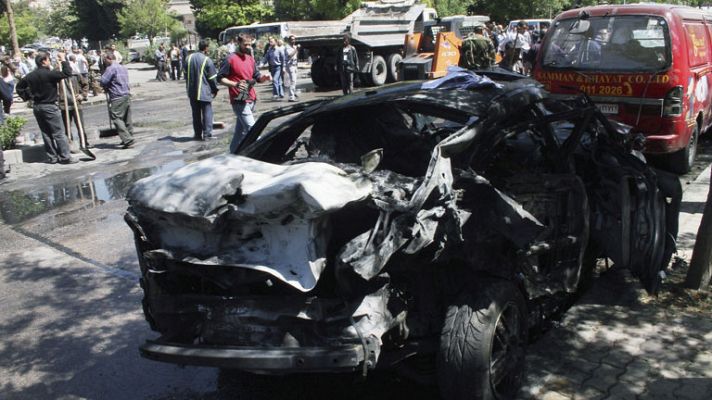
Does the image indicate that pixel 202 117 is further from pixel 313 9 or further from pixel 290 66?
pixel 313 9

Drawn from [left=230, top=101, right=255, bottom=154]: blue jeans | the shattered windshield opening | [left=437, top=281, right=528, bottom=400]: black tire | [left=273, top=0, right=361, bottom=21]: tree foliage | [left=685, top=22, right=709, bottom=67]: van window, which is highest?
[left=273, top=0, right=361, bottom=21]: tree foliage

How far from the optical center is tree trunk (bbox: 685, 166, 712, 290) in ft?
15.4

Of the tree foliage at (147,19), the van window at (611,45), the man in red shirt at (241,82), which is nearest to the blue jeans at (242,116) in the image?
the man in red shirt at (241,82)

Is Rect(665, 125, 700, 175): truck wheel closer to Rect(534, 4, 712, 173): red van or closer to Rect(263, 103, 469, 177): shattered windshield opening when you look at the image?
Rect(534, 4, 712, 173): red van

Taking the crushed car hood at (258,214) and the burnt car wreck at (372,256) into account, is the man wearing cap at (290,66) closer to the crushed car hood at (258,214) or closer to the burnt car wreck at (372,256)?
the burnt car wreck at (372,256)

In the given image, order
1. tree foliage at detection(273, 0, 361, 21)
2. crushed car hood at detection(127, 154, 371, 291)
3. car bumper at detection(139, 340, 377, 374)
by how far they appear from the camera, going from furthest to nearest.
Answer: tree foliage at detection(273, 0, 361, 21), crushed car hood at detection(127, 154, 371, 291), car bumper at detection(139, 340, 377, 374)

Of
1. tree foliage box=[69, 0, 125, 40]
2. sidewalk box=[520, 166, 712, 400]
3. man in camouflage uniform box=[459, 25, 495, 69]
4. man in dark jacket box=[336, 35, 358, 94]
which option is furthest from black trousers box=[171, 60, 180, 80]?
tree foliage box=[69, 0, 125, 40]

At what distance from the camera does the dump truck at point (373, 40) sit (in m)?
19.9

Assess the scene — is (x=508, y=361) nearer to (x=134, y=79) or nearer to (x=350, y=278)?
(x=350, y=278)

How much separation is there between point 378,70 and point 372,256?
18.3 meters

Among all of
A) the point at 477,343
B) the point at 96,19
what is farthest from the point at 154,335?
the point at 96,19

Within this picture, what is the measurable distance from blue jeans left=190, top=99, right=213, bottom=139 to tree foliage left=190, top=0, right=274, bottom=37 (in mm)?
38985

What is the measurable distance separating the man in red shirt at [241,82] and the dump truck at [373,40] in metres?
9.53

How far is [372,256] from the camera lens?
9.37 feet
